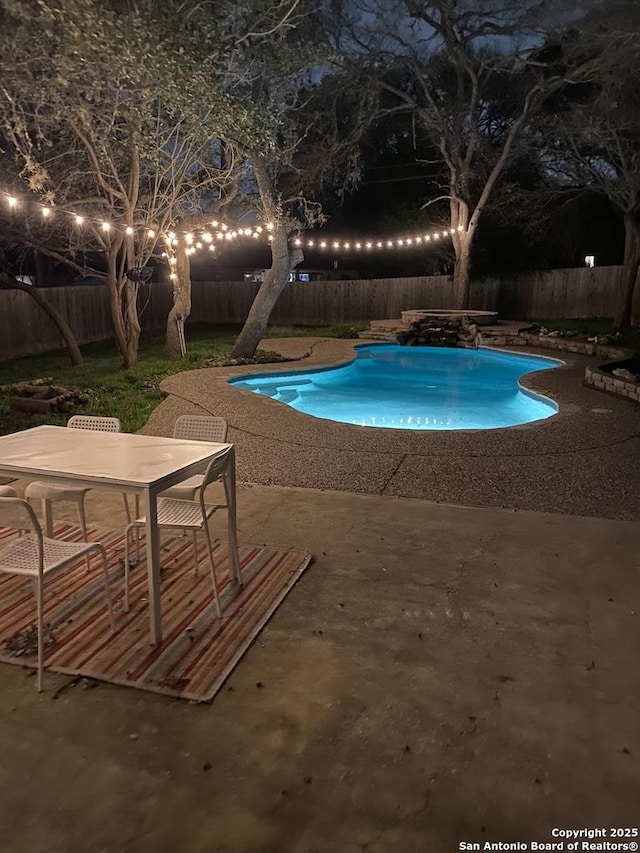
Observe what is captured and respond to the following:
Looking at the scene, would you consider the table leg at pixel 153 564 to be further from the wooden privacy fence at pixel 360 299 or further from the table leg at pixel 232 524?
the wooden privacy fence at pixel 360 299

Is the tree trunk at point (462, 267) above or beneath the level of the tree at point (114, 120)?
beneath

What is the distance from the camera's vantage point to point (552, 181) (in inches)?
601

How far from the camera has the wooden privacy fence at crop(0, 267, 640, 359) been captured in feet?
47.0

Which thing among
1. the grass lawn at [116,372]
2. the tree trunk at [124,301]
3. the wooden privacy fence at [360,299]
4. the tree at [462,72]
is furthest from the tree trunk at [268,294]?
the tree at [462,72]

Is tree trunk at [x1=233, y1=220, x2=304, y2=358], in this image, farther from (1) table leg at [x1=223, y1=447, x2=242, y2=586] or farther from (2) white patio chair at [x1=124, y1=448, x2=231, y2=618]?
(1) table leg at [x1=223, y1=447, x2=242, y2=586]

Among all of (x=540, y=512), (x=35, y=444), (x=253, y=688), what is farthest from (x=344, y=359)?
(x=253, y=688)

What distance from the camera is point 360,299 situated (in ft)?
59.2

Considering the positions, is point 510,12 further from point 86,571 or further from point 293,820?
point 293,820

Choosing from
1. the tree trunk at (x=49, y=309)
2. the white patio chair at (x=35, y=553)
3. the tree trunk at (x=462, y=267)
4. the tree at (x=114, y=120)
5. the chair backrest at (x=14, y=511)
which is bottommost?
the white patio chair at (x=35, y=553)

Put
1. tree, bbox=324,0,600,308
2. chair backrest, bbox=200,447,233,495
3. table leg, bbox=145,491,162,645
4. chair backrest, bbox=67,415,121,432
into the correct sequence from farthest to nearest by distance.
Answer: tree, bbox=324,0,600,308, chair backrest, bbox=67,415,121,432, chair backrest, bbox=200,447,233,495, table leg, bbox=145,491,162,645

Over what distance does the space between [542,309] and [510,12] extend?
24.0 ft

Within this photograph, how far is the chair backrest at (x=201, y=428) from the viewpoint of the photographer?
11.6 ft

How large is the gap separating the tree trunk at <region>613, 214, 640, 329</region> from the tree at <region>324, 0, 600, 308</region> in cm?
337

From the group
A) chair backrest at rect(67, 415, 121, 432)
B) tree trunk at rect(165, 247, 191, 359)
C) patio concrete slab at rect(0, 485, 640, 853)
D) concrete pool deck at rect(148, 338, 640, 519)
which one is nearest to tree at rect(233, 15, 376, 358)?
tree trunk at rect(165, 247, 191, 359)
